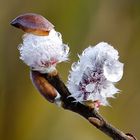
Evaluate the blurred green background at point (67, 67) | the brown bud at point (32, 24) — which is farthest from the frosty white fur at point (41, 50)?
the blurred green background at point (67, 67)

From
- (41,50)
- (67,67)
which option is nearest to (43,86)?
(41,50)

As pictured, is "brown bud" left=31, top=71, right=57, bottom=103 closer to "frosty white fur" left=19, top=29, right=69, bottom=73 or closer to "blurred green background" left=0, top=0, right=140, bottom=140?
"frosty white fur" left=19, top=29, right=69, bottom=73

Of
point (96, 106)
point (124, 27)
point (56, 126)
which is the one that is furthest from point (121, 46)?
point (96, 106)

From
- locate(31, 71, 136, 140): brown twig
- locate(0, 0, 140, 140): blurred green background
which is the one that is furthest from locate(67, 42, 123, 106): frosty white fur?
locate(0, 0, 140, 140): blurred green background

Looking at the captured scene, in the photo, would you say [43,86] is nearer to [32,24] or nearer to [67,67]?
[32,24]

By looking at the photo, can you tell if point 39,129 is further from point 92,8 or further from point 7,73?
point 92,8

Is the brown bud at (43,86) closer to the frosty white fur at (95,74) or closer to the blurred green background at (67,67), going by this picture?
the frosty white fur at (95,74)
